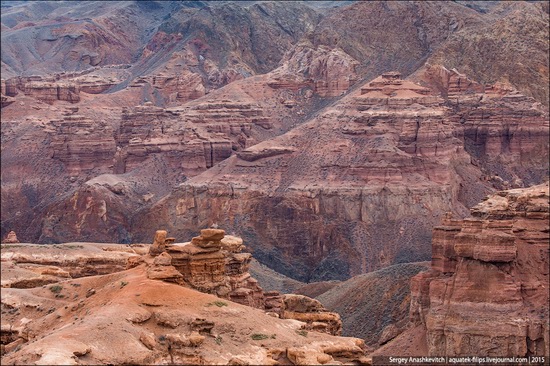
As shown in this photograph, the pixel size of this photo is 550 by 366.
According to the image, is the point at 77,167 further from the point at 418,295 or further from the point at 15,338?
the point at 15,338

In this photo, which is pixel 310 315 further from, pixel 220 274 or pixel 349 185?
pixel 349 185

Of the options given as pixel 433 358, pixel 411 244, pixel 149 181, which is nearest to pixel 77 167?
pixel 149 181

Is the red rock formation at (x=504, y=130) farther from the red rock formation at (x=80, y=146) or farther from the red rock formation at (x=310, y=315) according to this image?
the red rock formation at (x=310, y=315)

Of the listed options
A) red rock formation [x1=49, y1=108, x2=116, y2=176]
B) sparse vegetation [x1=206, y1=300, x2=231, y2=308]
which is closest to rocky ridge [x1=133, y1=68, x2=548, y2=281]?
red rock formation [x1=49, y1=108, x2=116, y2=176]

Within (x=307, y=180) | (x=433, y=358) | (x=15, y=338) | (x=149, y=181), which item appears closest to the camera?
(x=15, y=338)

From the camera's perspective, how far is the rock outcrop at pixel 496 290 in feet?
233

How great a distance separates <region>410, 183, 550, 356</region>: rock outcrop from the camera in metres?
71.1

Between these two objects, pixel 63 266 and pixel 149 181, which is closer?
pixel 63 266

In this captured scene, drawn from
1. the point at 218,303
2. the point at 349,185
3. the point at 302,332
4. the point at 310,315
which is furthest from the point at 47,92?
the point at 218,303

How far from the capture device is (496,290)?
237 feet

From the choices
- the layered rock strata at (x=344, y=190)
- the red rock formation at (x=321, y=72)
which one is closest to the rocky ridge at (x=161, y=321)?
the layered rock strata at (x=344, y=190)

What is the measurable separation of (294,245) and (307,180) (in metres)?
7.99

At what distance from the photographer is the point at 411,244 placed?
458ft

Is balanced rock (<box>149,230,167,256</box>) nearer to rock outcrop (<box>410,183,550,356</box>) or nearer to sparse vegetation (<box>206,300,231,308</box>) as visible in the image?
sparse vegetation (<box>206,300,231,308</box>)
